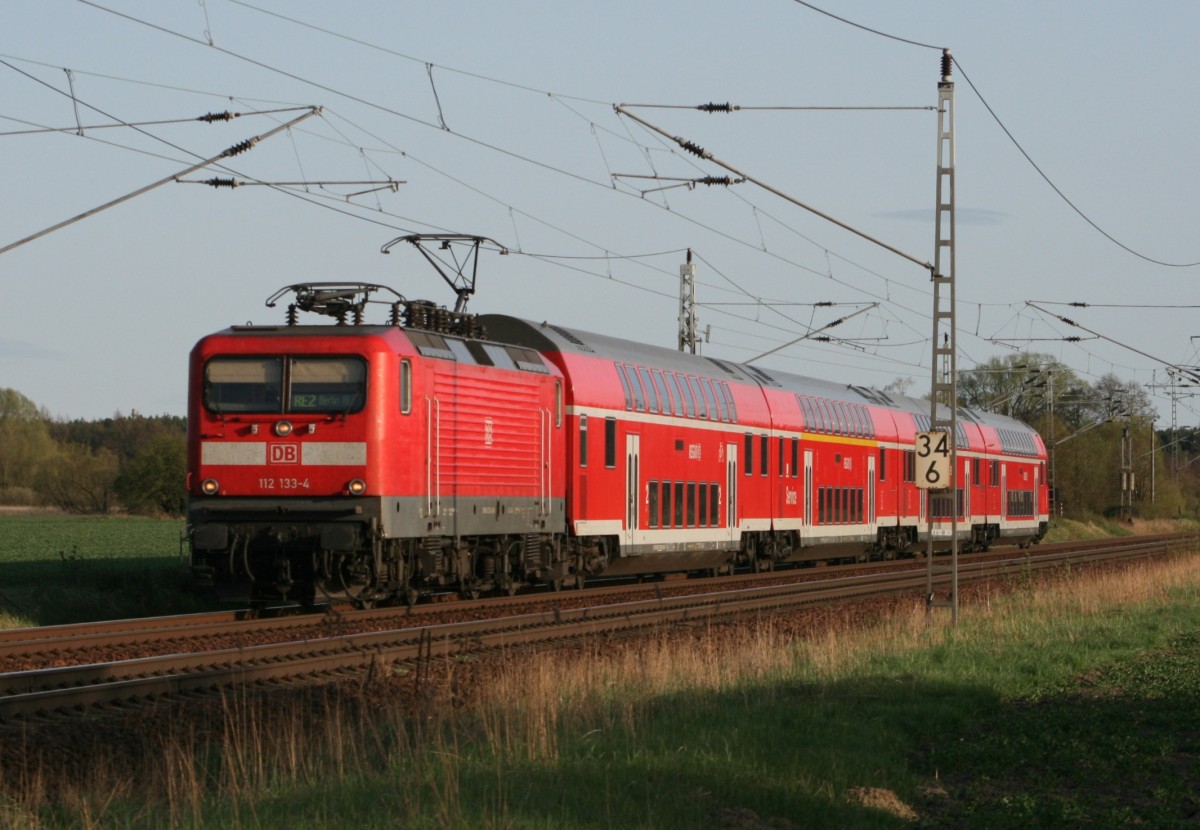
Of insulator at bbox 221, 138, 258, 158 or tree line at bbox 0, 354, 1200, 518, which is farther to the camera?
tree line at bbox 0, 354, 1200, 518

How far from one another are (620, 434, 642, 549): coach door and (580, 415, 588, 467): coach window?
1.71 m

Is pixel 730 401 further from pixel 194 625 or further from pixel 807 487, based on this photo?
pixel 194 625

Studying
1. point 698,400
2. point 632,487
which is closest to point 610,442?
point 632,487

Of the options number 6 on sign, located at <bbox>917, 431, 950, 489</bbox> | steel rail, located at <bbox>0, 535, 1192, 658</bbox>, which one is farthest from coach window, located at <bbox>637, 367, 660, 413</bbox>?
number 6 on sign, located at <bbox>917, 431, 950, 489</bbox>

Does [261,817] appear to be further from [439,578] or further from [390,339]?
[439,578]

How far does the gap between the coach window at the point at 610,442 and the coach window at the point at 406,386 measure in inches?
267

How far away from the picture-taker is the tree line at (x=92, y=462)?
6894cm

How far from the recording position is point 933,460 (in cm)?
2170

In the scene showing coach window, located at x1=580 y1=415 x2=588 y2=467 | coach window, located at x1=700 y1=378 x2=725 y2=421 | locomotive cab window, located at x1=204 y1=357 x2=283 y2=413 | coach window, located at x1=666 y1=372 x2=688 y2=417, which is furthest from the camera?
coach window, located at x1=700 y1=378 x2=725 y2=421

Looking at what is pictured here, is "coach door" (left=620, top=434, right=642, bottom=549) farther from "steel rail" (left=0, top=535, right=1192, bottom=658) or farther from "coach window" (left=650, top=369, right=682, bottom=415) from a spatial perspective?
"steel rail" (left=0, top=535, right=1192, bottom=658)

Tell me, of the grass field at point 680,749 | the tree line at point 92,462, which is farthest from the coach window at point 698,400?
the tree line at point 92,462

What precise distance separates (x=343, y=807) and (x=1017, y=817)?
407 centimetres

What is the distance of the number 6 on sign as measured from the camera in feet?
71.1

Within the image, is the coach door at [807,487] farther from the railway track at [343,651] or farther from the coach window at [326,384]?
the coach window at [326,384]
